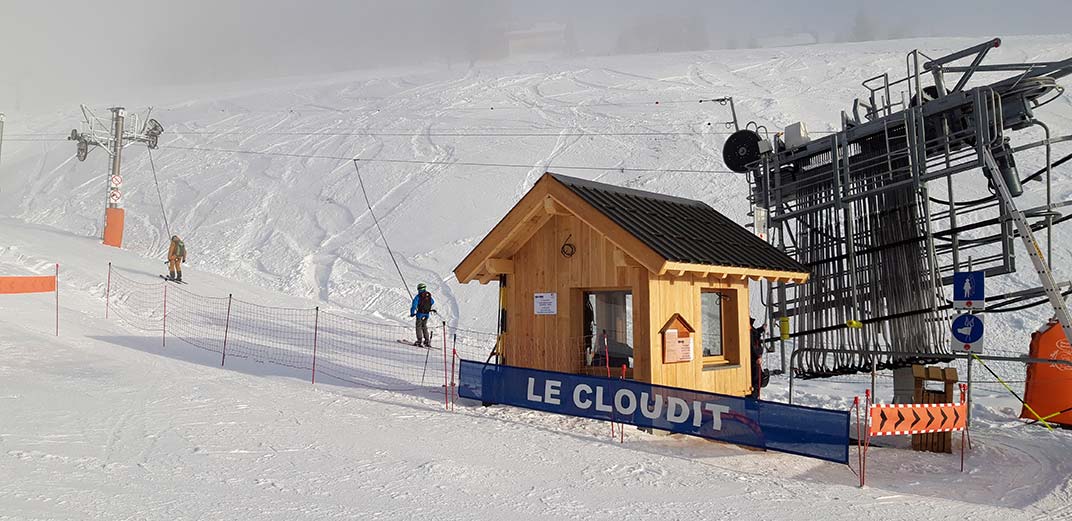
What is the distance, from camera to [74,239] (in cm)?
3056

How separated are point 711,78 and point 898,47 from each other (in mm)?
20174

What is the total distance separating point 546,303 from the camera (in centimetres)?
1281

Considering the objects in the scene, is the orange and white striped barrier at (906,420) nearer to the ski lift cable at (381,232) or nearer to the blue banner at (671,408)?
the blue banner at (671,408)

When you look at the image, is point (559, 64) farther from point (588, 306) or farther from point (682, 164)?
point (588, 306)

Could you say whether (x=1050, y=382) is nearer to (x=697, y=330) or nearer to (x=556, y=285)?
(x=697, y=330)

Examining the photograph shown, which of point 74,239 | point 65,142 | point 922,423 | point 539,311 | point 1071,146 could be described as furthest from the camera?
point 65,142

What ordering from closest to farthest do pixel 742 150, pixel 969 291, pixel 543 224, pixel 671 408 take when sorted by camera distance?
pixel 671 408 < pixel 969 291 < pixel 543 224 < pixel 742 150

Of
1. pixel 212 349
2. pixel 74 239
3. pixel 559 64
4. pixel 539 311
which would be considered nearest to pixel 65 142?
pixel 74 239

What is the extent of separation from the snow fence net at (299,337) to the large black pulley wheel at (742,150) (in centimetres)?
725

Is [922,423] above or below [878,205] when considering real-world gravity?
below

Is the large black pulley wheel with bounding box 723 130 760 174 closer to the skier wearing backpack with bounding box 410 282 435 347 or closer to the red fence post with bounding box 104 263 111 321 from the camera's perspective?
the skier wearing backpack with bounding box 410 282 435 347

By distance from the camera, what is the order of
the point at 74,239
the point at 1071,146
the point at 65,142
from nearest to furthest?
the point at 74,239
the point at 1071,146
the point at 65,142

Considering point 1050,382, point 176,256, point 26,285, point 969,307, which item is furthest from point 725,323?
point 176,256

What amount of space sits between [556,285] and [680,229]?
217 cm
